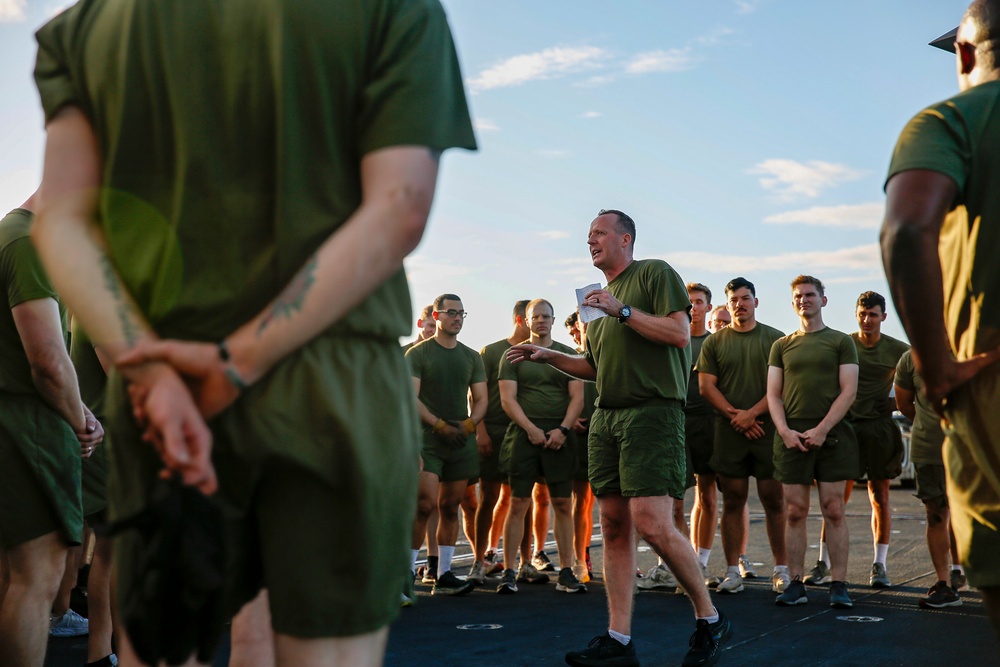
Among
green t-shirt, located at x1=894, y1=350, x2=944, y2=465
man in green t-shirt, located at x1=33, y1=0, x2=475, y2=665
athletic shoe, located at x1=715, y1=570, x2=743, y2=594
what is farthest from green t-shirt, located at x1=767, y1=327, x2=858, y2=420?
man in green t-shirt, located at x1=33, y1=0, x2=475, y2=665

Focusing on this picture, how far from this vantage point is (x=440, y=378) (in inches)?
333

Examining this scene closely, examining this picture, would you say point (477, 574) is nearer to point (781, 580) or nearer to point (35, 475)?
point (781, 580)

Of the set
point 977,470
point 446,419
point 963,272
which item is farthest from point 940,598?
point 963,272

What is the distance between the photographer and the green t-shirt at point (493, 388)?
31.2ft

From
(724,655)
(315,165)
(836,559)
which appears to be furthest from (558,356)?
(315,165)

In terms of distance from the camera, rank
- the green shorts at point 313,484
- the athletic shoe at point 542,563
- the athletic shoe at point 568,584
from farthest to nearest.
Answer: the athletic shoe at point 542,563
the athletic shoe at point 568,584
the green shorts at point 313,484

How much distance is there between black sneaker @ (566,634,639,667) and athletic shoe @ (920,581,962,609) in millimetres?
2987

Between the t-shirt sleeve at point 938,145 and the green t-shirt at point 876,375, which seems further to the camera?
the green t-shirt at point 876,375

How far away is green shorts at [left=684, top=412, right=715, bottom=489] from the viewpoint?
857cm

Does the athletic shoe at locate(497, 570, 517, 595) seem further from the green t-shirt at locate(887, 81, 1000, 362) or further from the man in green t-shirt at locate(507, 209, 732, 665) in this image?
the green t-shirt at locate(887, 81, 1000, 362)

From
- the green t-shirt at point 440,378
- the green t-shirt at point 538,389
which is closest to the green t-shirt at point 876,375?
the green t-shirt at point 538,389

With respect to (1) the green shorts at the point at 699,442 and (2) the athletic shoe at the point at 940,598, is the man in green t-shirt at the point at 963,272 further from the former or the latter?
(1) the green shorts at the point at 699,442

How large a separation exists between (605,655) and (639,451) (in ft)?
3.30

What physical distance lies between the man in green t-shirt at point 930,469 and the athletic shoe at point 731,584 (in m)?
1.34
